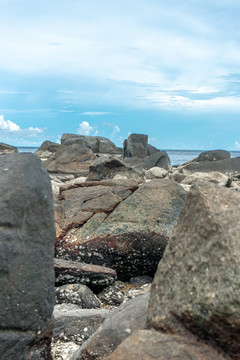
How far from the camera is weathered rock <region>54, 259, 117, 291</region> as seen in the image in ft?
24.0

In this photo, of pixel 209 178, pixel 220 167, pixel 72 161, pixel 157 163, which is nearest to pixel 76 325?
pixel 209 178

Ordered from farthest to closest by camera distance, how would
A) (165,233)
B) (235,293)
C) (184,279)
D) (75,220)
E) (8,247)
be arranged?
(75,220), (165,233), (8,247), (184,279), (235,293)

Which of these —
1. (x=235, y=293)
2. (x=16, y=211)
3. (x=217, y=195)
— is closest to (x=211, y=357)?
(x=235, y=293)

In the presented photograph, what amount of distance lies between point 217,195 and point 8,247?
1.73 metres

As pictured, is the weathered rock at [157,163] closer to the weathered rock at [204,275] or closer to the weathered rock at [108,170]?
the weathered rock at [108,170]

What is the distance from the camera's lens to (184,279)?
3186mm

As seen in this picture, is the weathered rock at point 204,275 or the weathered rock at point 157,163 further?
the weathered rock at point 157,163

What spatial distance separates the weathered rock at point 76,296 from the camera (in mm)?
6523

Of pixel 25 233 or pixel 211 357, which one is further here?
pixel 25 233

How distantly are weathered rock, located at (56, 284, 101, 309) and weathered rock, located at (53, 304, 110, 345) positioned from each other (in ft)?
3.07

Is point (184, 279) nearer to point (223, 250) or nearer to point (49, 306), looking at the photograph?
point (223, 250)

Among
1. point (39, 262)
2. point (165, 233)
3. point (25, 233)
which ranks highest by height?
point (25, 233)

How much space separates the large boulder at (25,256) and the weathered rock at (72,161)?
22875mm

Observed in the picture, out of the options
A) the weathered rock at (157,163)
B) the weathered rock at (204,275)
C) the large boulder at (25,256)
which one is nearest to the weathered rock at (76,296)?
the large boulder at (25,256)
